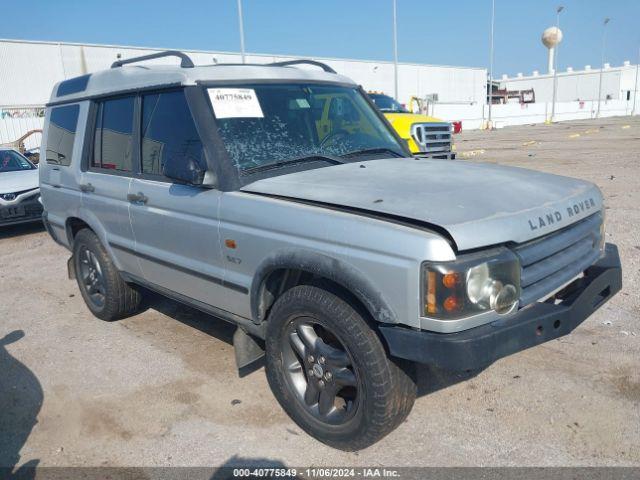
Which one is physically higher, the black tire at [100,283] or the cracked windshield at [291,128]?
the cracked windshield at [291,128]

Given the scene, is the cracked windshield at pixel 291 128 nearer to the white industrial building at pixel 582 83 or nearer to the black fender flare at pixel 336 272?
the black fender flare at pixel 336 272

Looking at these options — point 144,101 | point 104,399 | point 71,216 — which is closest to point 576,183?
point 144,101

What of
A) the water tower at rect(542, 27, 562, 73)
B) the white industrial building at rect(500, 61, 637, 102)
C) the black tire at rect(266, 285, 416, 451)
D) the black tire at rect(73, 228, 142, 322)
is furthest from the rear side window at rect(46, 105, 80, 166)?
the water tower at rect(542, 27, 562, 73)

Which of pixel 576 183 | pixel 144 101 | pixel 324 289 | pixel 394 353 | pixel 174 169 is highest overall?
pixel 144 101

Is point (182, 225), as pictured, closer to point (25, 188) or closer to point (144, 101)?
point (144, 101)

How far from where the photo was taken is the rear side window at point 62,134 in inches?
189

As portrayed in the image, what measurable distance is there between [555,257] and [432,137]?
8.56 metres

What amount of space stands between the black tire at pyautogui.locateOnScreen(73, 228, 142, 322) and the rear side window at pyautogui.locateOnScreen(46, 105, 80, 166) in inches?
29.0

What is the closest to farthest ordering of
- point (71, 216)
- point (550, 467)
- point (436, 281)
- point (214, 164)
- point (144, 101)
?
point (436, 281) < point (550, 467) < point (214, 164) < point (144, 101) < point (71, 216)

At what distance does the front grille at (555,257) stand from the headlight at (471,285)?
107 mm

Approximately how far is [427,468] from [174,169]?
2154 millimetres

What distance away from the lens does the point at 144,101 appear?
3.91m

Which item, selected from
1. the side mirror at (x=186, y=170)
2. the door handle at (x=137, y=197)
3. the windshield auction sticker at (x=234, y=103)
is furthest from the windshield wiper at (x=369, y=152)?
the door handle at (x=137, y=197)

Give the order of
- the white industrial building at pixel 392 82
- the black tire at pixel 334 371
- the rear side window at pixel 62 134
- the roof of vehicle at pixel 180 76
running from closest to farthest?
the black tire at pixel 334 371
the roof of vehicle at pixel 180 76
the rear side window at pixel 62 134
the white industrial building at pixel 392 82
